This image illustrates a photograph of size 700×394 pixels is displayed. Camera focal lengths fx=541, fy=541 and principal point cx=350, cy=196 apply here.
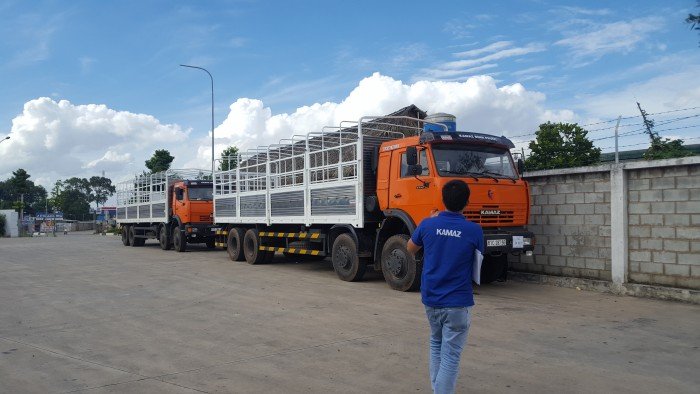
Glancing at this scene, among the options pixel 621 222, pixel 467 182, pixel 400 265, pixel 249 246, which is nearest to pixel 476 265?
pixel 467 182

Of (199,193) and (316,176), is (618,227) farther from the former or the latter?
(199,193)

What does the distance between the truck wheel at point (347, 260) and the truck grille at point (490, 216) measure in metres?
2.65

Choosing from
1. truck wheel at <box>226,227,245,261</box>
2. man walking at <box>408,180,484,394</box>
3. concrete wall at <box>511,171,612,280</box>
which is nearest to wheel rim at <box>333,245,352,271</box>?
concrete wall at <box>511,171,612,280</box>

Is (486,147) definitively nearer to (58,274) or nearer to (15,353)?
(15,353)

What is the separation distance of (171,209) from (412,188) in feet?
45.3

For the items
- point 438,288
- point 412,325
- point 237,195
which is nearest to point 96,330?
point 412,325

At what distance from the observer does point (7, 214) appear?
47.9 meters

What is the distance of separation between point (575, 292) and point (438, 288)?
6.76 meters

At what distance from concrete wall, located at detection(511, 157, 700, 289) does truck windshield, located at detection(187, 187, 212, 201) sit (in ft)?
40.0

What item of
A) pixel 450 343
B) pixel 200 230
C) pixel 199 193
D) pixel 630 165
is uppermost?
pixel 630 165

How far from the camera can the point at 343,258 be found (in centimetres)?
1086

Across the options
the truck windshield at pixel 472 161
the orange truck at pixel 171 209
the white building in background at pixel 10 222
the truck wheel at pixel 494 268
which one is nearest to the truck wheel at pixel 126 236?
the orange truck at pixel 171 209

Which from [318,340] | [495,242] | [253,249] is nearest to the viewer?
[318,340]

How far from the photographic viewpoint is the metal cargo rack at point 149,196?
20859 millimetres
